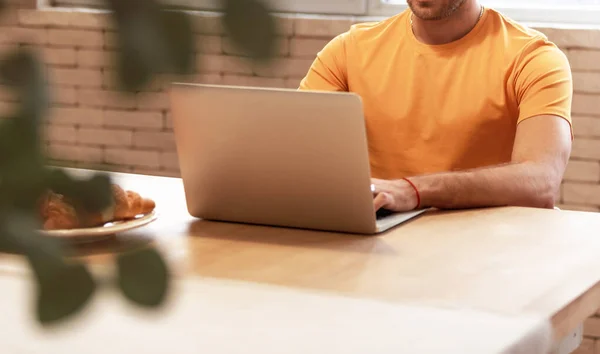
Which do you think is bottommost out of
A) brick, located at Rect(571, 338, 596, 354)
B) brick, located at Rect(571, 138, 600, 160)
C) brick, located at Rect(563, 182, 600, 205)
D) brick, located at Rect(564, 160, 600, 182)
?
brick, located at Rect(571, 338, 596, 354)

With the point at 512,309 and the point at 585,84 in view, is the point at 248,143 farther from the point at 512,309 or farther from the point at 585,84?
the point at 585,84

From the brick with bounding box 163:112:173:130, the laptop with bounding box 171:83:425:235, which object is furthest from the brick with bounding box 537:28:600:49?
the laptop with bounding box 171:83:425:235

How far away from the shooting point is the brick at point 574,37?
3004 mm

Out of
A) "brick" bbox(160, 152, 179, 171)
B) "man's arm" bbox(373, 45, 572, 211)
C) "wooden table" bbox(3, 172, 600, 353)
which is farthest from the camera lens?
"brick" bbox(160, 152, 179, 171)

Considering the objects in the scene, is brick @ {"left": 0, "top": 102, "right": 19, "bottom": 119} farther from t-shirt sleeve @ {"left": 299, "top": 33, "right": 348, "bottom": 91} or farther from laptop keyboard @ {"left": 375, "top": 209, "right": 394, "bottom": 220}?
t-shirt sleeve @ {"left": 299, "top": 33, "right": 348, "bottom": 91}

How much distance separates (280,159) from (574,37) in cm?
169

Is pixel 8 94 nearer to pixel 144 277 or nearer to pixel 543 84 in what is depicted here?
pixel 144 277

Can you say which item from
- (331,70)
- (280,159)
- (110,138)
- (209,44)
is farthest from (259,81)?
(331,70)

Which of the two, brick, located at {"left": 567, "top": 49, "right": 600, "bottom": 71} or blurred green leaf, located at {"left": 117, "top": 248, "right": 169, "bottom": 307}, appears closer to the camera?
blurred green leaf, located at {"left": 117, "top": 248, "right": 169, "bottom": 307}

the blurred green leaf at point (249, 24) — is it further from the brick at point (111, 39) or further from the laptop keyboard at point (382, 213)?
the laptop keyboard at point (382, 213)

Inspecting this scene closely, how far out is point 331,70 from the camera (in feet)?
8.54

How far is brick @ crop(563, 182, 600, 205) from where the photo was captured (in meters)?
3.11

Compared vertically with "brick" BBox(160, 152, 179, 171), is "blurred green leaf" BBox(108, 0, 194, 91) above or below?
above

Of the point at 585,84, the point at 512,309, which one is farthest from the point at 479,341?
the point at 585,84
